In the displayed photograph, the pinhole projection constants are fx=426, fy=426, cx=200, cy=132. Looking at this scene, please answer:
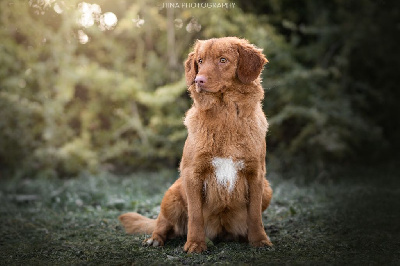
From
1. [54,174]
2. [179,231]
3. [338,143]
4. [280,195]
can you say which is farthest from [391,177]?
[54,174]

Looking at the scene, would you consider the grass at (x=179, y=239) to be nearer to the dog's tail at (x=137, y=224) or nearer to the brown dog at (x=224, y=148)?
the dog's tail at (x=137, y=224)

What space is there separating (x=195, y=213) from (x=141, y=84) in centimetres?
570

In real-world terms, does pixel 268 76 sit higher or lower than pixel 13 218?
higher

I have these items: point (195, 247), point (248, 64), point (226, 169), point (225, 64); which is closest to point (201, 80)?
point (225, 64)

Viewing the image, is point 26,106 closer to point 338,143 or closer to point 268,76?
point 268,76

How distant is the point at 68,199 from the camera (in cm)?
696

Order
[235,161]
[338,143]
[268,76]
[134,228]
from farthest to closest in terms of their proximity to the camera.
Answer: [268,76]
[338,143]
[134,228]
[235,161]

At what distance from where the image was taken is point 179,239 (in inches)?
180

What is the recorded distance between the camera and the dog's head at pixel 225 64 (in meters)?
4.02

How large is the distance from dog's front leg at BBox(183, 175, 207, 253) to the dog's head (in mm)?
875

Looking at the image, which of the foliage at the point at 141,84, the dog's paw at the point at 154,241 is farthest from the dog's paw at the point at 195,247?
the foliage at the point at 141,84

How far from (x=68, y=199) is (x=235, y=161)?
13.0ft

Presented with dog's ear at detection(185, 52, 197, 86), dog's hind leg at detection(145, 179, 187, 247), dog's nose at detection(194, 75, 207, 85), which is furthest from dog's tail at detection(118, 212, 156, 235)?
dog's nose at detection(194, 75, 207, 85)

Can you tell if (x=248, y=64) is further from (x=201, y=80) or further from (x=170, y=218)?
(x=170, y=218)
